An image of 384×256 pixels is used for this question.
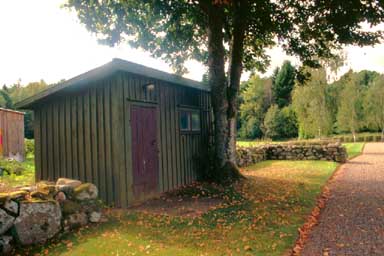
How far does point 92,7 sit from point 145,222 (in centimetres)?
784

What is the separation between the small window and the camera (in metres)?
10.5

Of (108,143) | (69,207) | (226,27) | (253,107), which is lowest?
(69,207)

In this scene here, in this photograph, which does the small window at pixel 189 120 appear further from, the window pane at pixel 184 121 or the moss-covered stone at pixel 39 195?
the moss-covered stone at pixel 39 195

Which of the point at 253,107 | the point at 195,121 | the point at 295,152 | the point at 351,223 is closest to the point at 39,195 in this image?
the point at 351,223

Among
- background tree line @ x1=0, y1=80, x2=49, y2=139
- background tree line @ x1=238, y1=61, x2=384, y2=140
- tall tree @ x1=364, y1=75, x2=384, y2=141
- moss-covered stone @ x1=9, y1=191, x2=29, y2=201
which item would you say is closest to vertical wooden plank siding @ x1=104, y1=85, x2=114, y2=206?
moss-covered stone @ x1=9, y1=191, x2=29, y2=201

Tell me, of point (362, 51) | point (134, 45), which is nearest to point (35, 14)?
point (134, 45)

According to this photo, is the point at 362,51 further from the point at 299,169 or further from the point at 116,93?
the point at 116,93

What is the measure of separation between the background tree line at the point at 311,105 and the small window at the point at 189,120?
416 centimetres

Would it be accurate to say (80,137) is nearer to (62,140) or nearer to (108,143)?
(62,140)

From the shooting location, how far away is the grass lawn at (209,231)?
4.96m

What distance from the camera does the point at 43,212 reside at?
5.68m

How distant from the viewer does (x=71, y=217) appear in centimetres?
613

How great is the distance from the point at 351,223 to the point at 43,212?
556 cm

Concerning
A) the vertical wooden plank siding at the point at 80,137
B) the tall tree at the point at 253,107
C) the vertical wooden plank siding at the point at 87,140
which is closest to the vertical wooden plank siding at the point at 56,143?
the vertical wooden plank siding at the point at 80,137
